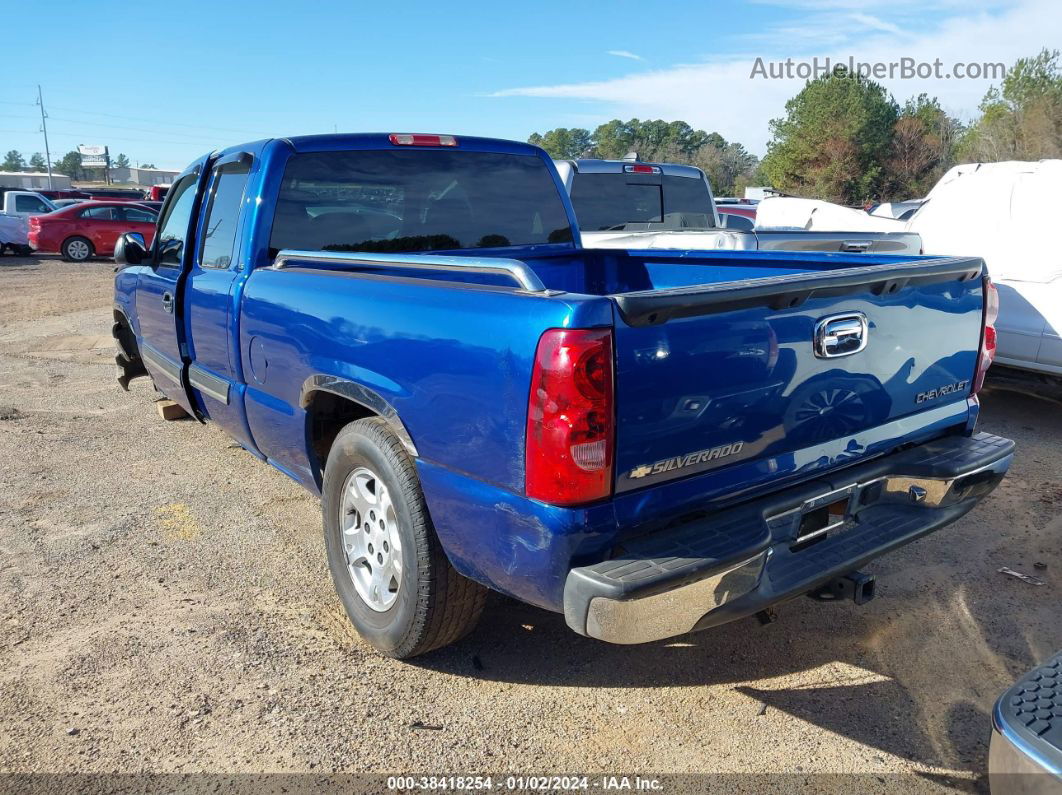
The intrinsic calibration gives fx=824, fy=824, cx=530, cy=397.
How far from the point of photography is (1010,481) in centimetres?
518

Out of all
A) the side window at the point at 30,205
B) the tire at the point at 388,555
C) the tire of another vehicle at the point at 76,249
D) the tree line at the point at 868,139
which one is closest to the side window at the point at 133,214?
the tire of another vehicle at the point at 76,249

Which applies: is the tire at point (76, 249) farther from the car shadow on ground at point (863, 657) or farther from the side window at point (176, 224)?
the car shadow on ground at point (863, 657)

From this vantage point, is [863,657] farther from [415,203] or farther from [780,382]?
[415,203]

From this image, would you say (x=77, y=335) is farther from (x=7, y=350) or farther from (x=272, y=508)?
(x=272, y=508)

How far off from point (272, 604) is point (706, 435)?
7.27 ft

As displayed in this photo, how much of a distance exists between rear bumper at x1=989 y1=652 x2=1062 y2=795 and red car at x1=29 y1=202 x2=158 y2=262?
73.8 ft

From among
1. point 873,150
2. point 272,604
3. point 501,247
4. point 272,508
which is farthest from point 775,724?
point 873,150

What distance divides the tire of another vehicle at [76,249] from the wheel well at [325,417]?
2121 centimetres

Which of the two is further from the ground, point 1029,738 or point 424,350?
point 424,350

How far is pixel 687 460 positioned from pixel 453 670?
1360 millimetres

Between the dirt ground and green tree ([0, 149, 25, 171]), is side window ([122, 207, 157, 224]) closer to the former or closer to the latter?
the dirt ground

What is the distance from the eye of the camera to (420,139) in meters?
4.39

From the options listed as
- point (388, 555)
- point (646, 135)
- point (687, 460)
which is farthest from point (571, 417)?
point (646, 135)

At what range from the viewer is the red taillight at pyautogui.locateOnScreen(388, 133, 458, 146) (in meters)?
4.33
